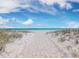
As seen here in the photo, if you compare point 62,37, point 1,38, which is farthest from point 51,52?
point 1,38

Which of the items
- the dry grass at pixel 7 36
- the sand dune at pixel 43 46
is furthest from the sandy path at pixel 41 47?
the dry grass at pixel 7 36

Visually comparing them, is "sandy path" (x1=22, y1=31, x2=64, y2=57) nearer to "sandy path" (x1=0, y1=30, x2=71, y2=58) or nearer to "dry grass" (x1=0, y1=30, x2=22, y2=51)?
"sandy path" (x1=0, y1=30, x2=71, y2=58)

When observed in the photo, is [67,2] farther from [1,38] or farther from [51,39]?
[1,38]

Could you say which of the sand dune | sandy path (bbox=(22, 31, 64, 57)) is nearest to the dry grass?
the sand dune

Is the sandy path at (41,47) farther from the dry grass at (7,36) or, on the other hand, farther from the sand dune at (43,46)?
the dry grass at (7,36)

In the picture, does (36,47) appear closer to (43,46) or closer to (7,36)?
(43,46)

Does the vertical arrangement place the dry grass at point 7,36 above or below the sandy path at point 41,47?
above

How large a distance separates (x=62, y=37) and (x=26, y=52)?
47cm

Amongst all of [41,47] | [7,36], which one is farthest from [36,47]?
[7,36]

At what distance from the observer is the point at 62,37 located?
7.49ft

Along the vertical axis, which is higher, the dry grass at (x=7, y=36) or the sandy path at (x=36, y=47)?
the dry grass at (x=7, y=36)

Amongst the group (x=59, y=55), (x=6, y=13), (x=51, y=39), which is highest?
(x=6, y=13)

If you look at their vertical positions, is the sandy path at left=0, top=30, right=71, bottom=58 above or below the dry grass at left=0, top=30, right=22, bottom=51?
below

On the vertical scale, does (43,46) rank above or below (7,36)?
below
